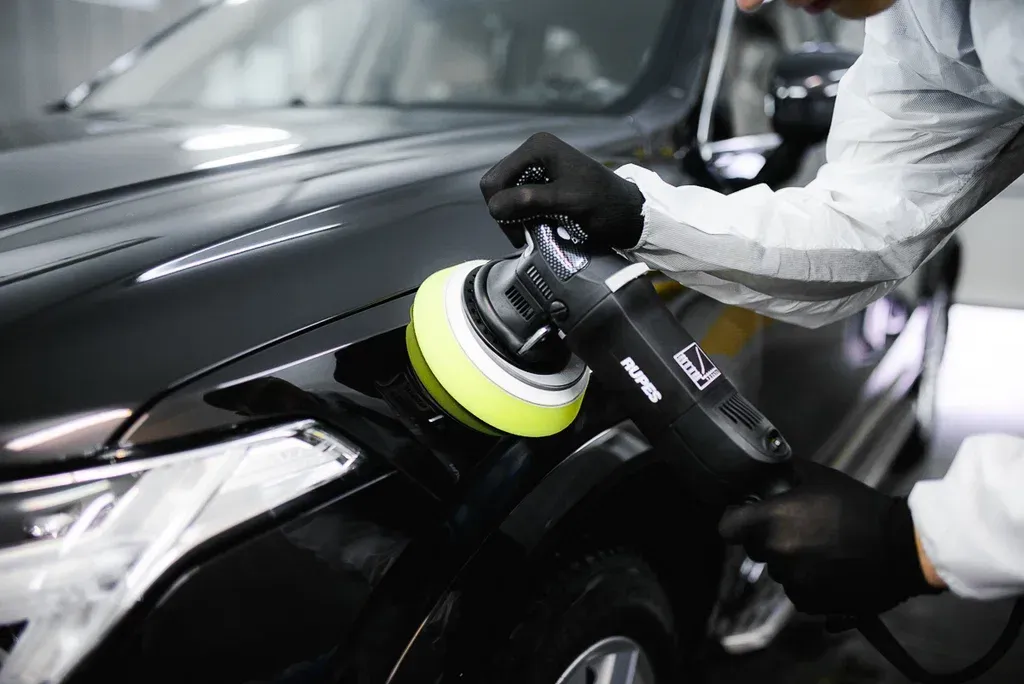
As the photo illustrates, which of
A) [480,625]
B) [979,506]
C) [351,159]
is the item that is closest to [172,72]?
[351,159]

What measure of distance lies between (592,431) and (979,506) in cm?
47

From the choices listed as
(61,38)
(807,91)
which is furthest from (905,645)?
(61,38)

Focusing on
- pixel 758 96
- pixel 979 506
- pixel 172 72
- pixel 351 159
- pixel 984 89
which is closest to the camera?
pixel 979 506

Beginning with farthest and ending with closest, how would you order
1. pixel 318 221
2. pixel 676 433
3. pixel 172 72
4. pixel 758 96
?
pixel 172 72 < pixel 758 96 < pixel 318 221 < pixel 676 433

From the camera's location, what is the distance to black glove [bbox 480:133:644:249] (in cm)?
98

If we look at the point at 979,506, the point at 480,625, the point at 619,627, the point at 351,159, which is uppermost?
the point at 351,159

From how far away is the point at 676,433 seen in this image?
998mm

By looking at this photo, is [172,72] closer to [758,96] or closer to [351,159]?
[351,159]

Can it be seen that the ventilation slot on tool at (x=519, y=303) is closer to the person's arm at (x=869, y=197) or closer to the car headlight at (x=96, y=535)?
the person's arm at (x=869, y=197)

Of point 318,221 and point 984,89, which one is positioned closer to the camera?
point 318,221

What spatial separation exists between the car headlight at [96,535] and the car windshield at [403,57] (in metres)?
1.15

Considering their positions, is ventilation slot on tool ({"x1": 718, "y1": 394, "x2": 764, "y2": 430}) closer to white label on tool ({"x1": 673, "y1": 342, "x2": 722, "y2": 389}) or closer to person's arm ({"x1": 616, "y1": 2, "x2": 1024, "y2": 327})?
white label on tool ({"x1": 673, "y1": 342, "x2": 722, "y2": 389})

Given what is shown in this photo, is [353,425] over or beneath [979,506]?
over

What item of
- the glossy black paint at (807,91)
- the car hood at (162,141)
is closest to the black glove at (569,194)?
the car hood at (162,141)
